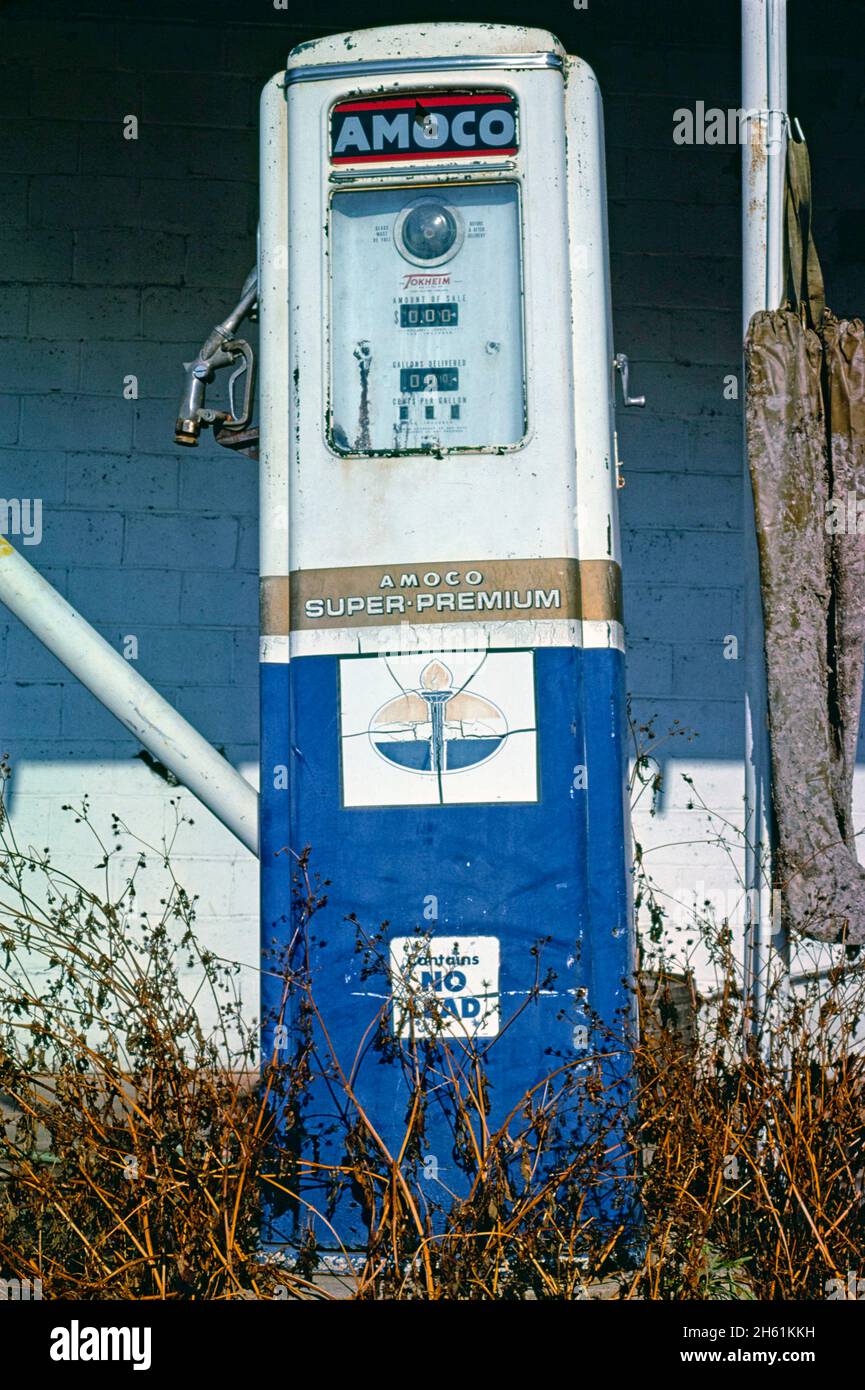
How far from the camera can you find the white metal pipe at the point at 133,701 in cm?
362

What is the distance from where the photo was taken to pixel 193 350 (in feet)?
17.5

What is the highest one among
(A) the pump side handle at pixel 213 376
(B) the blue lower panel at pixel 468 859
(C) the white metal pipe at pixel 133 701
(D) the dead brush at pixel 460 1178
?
(A) the pump side handle at pixel 213 376

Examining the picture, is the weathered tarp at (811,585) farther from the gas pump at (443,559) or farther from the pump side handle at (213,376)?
the pump side handle at (213,376)

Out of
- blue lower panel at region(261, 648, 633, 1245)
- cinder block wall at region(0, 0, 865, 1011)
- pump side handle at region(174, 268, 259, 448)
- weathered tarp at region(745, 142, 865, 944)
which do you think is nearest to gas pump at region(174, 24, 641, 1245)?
blue lower panel at region(261, 648, 633, 1245)

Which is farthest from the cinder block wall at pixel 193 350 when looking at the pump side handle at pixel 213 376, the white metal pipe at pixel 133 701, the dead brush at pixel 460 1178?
the dead brush at pixel 460 1178

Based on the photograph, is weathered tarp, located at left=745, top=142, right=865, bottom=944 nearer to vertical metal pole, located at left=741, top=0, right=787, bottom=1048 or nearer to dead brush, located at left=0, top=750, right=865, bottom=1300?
vertical metal pole, located at left=741, top=0, right=787, bottom=1048

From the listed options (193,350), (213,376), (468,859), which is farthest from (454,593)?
(193,350)

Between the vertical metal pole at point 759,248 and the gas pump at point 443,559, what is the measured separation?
1.57 feet

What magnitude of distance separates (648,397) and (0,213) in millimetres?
2377

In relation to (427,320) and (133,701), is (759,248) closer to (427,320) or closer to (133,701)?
(427,320)

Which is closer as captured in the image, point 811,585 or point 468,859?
point 468,859

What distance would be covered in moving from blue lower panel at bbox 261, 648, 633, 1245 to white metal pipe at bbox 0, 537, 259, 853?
1.09 ft

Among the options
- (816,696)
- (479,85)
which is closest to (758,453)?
(816,696)

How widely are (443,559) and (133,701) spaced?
902 millimetres
